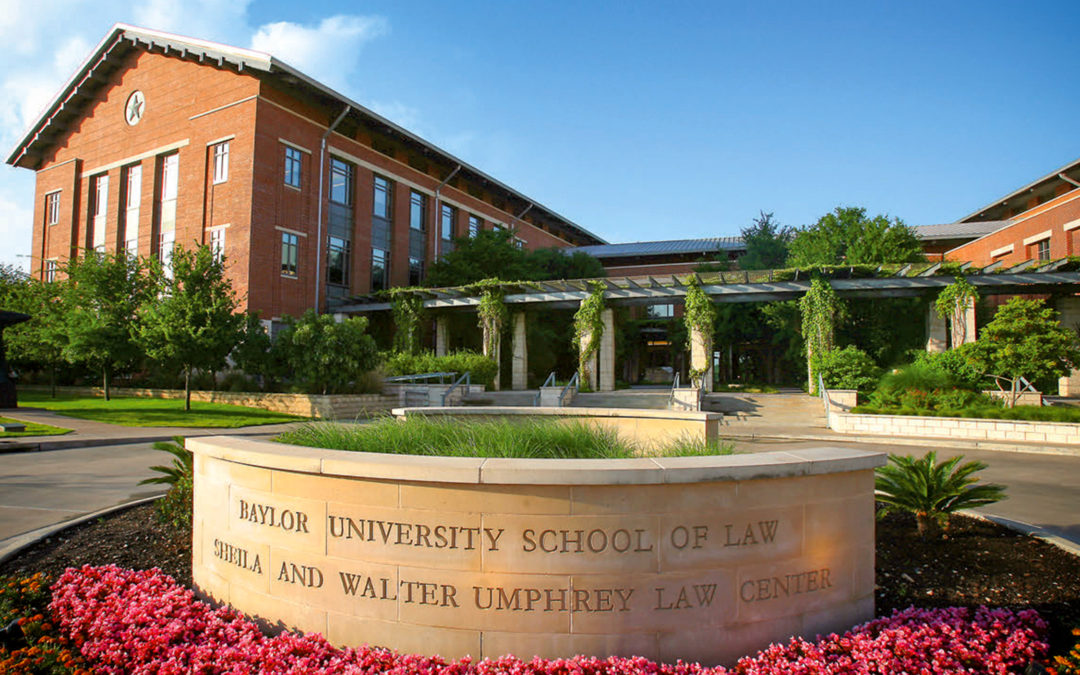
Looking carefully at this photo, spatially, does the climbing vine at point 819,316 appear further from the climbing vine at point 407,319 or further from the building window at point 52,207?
the building window at point 52,207

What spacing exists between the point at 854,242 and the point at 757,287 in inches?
515

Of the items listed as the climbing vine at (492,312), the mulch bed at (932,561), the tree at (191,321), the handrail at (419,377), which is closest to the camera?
the mulch bed at (932,561)

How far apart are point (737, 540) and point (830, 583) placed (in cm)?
74

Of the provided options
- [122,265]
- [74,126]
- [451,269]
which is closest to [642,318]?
[451,269]

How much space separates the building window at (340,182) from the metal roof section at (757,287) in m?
6.00

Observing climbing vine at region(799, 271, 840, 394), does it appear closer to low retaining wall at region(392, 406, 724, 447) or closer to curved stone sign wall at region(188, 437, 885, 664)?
low retaining wall at region(392, 406, 724, 447)

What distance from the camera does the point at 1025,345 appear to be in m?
17.4

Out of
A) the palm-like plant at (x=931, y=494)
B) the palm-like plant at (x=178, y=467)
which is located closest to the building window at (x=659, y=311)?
the palm-like plant at (x=931, y=494)

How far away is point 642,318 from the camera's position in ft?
152

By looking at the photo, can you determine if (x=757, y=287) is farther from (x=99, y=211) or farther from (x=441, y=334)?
(x=99, y=211)

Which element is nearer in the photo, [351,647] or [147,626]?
[351,647]

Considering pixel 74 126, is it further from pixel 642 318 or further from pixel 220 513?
pixel 220 513

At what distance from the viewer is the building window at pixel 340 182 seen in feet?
109

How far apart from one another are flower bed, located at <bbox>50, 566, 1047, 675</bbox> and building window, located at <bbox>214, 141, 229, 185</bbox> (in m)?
30.4
